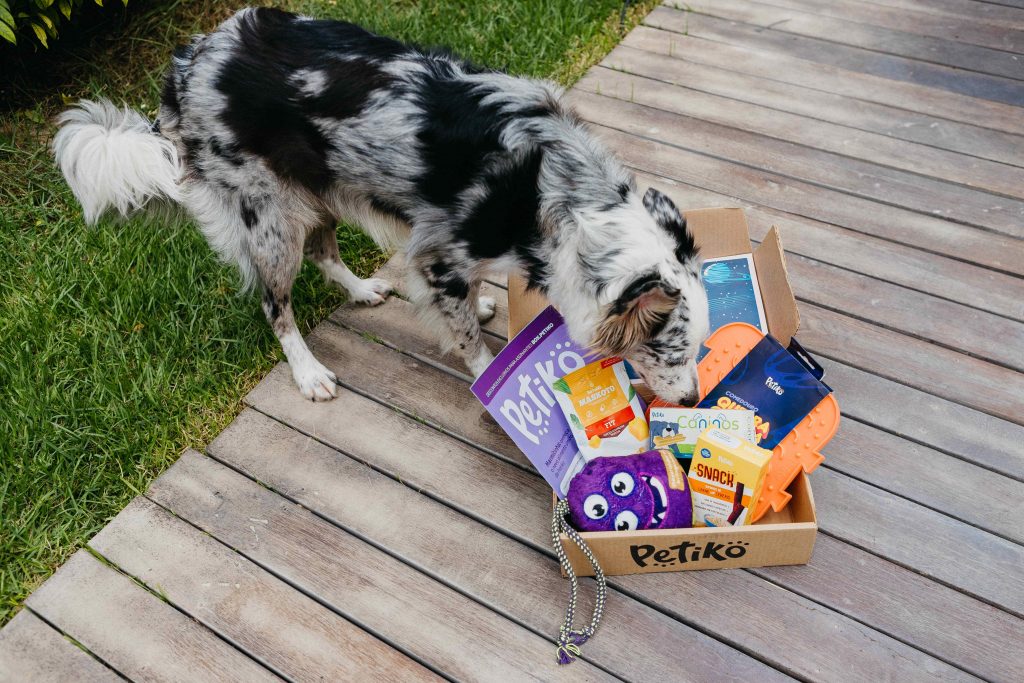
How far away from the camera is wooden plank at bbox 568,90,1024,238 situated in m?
2.98

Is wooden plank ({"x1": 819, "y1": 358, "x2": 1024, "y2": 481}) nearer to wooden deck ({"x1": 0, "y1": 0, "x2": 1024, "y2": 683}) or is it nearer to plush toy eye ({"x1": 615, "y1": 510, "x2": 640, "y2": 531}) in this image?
wooden deck ({"x1": 0, "y1": 0, "x2": 1024, "y2": 683})

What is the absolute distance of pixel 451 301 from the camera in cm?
234

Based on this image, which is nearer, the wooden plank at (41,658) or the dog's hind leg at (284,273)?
the wooden plank at (41,658)

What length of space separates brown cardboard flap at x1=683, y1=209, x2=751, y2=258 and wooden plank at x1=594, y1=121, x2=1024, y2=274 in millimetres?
505

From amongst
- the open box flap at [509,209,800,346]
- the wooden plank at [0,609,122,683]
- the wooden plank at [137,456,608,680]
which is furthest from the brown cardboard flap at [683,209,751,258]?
the wooden plank at [0,609,122,683]

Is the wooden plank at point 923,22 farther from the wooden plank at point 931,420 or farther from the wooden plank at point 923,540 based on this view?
the wooden plank at point 923,540

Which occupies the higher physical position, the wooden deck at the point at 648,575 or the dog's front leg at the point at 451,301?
the dog's front leg at the point at 451,301

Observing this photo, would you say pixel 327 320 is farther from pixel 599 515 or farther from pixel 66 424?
pixel 599 515

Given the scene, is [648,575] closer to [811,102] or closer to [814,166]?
[814,166]

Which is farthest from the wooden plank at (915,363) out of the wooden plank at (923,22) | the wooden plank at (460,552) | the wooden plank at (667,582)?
the wooden plank at (923,22)

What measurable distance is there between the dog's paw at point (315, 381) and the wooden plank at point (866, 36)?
294 cm

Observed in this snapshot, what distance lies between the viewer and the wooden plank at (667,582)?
1.87m

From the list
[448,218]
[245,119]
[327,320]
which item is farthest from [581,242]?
[327,320]

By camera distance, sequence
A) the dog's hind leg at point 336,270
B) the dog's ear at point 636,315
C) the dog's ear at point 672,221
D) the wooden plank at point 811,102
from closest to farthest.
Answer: the dog's ear at point 636,315
the dog's ear at point 672,221
the dog's hind leg at point 336,270
the wooden plank at point 811,102
